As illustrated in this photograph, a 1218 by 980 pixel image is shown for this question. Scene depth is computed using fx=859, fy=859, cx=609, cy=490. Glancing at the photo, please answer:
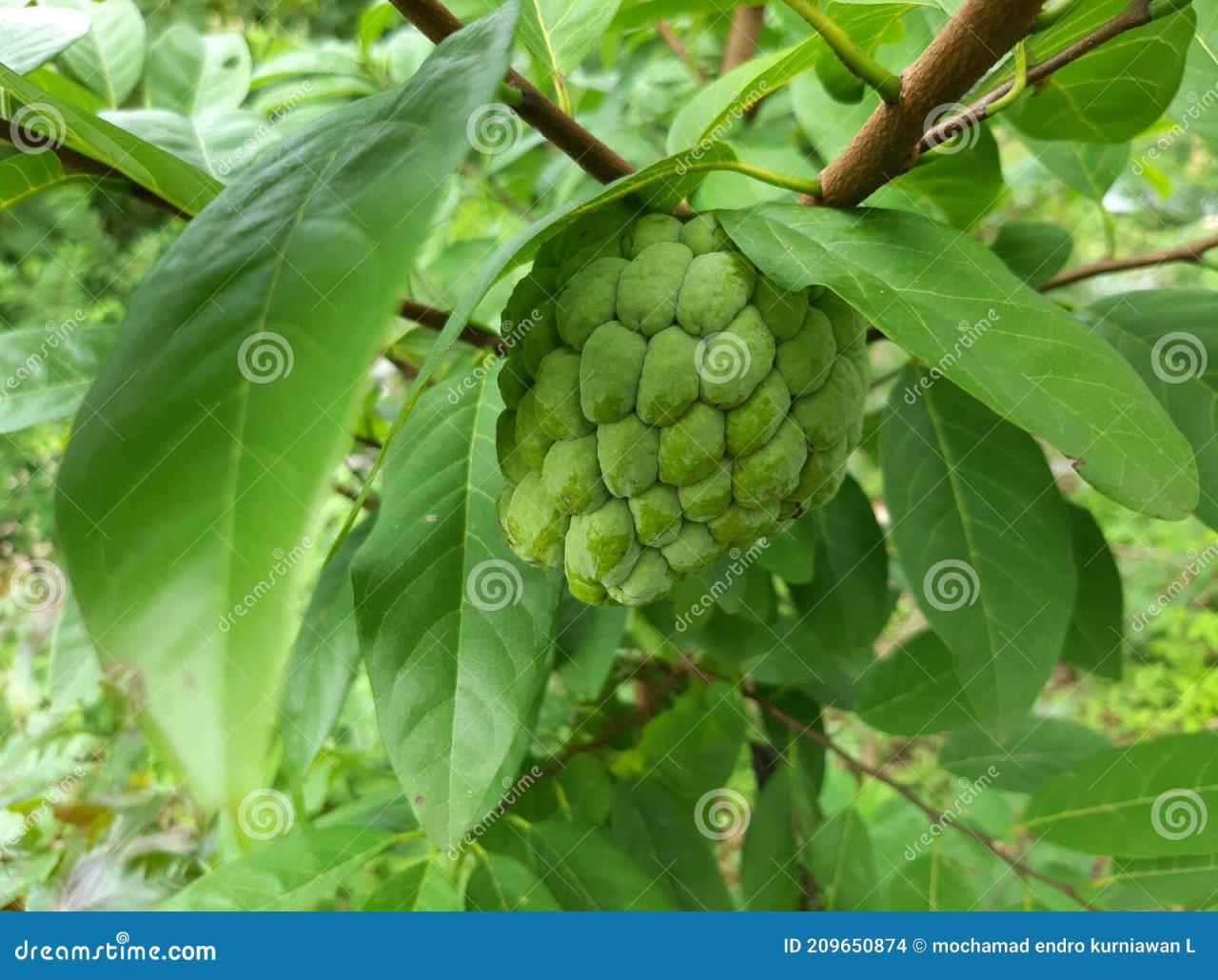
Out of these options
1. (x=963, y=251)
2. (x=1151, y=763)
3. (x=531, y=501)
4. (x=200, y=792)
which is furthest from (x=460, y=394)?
(x=1151, y=763)

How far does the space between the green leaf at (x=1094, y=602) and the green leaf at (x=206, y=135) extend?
39.8 inches

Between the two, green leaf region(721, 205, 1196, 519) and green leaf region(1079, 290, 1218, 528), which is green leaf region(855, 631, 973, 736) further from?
green leaf region(721, 205, 1196, 519)

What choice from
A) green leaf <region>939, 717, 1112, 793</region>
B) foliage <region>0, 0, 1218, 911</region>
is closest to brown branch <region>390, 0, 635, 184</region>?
foliage <region>0, 0, 1218, 911</region>

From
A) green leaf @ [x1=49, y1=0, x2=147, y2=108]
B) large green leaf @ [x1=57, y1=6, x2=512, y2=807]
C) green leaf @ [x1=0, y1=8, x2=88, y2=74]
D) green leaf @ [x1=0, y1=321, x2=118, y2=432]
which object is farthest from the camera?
green leaf @ [x1=49, y1=0, x2=147, y2=108]

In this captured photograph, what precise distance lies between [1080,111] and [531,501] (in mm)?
610

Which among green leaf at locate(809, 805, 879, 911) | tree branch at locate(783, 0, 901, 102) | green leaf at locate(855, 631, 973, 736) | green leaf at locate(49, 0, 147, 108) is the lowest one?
green leaf at locate(809, 805, 879, 911)

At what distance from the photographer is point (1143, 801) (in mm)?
998

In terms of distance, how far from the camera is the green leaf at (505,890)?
2.99ft

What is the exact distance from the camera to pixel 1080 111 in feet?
2.52

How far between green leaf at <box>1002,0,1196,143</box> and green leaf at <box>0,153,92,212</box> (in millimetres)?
755

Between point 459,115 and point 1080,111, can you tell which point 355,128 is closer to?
point 459,115

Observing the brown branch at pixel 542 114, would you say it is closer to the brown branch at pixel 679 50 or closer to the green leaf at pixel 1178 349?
the green leaf at pixel 1178 349

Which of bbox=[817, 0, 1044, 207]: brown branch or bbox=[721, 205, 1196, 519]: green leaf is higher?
bbox=[817, 0, 1044, 207]: brown branch

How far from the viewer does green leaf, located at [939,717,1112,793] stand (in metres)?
1.19
